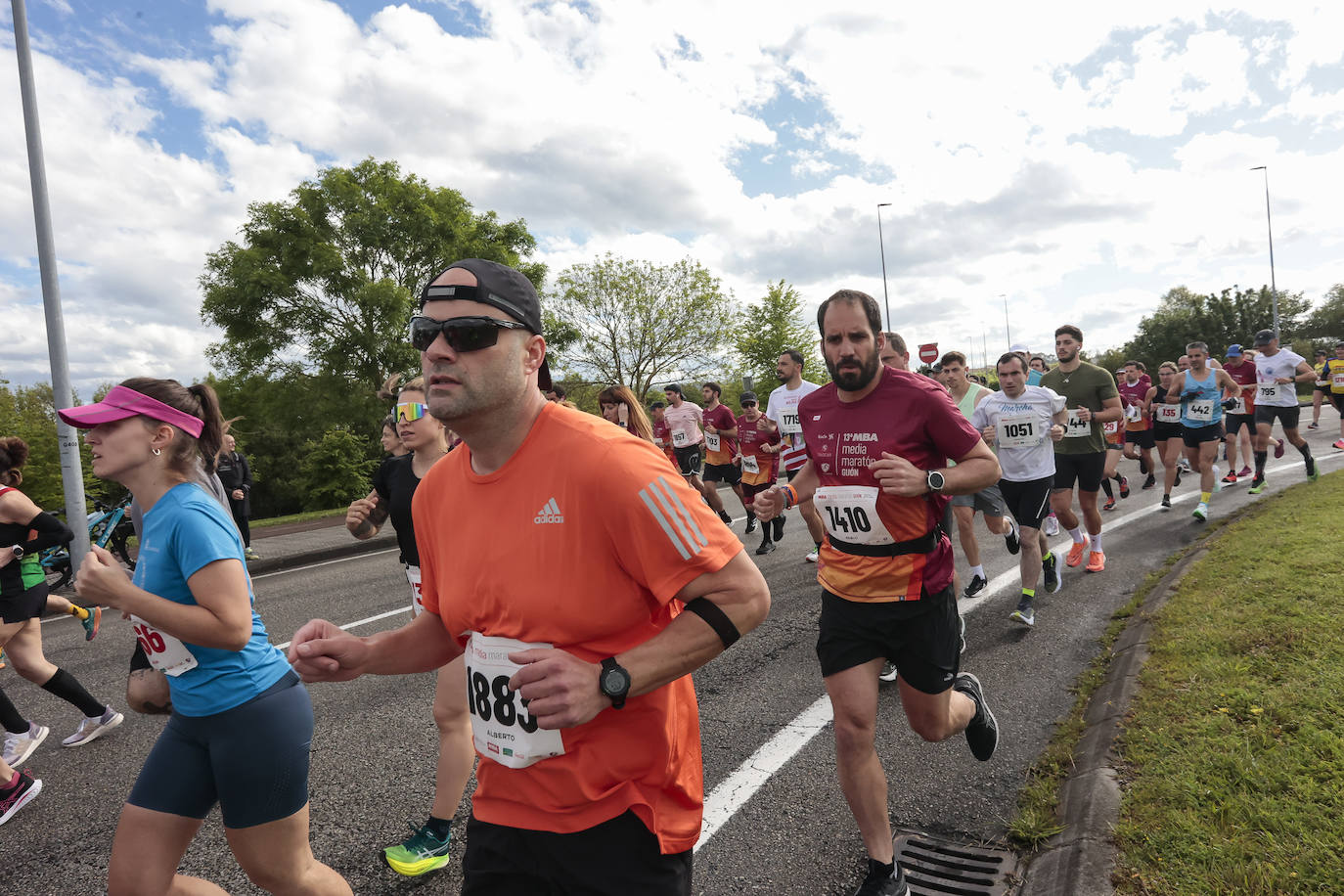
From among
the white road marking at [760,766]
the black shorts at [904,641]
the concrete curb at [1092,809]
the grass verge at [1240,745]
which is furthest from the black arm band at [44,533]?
the grass verge at [1240,745]

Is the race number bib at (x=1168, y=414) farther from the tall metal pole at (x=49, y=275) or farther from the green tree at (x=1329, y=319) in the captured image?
the green tree at (x=1329, y=319)

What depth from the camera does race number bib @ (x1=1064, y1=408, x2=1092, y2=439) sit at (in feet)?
23.5

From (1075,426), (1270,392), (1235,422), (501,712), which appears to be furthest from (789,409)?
(1235,422)

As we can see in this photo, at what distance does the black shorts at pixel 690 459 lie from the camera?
37.9ft

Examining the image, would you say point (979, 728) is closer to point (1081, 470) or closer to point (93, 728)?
point (1081, 470)

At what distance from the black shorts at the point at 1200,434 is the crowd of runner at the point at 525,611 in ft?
29.4

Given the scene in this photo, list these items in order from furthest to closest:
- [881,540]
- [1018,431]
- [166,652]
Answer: [1018,431]
[881,540]
[166,652]

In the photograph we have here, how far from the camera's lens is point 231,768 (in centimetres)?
219

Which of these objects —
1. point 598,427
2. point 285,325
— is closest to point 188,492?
point 598,427

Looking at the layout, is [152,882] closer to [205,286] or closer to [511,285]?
[511,285]

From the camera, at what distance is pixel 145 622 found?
225cm

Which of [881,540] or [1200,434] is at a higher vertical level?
[881,540]

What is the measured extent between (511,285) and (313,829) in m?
2.94

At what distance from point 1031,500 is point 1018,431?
607 millimetres
